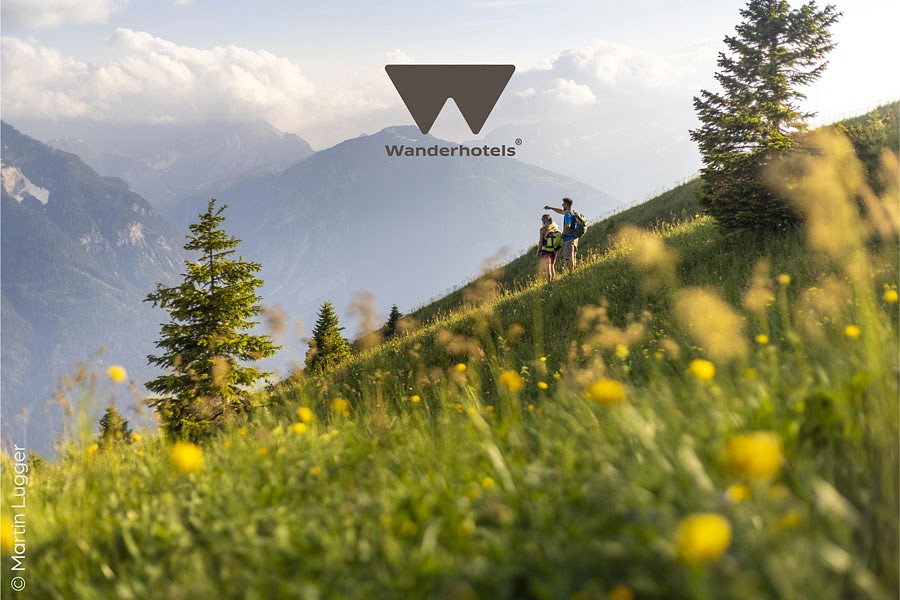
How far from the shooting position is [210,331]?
1462 cm

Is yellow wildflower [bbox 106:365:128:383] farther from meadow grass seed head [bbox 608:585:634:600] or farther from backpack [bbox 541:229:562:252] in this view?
backpack [bbox 541:229:562:252]

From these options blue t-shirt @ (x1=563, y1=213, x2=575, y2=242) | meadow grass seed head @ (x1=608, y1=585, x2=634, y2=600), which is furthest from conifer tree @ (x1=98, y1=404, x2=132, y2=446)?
blue t-shirt @ (x1=563, y1=213, x2=575, y2=242)

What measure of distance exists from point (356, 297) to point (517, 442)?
593cm

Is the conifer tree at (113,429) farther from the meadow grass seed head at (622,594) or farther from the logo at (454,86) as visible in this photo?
the logo at (454,86)

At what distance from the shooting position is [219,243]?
49.7 feet

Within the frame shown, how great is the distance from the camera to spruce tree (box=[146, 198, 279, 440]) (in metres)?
14.2

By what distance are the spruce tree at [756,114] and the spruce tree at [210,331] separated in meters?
12.1

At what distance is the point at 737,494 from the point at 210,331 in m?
15.1

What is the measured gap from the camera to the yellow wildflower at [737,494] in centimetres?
149

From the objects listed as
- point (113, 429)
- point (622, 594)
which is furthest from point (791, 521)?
point (113, 429)

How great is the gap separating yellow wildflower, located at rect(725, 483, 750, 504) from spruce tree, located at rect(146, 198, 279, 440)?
46.5 ft

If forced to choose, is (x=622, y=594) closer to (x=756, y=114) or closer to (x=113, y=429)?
(x=113, y=429)

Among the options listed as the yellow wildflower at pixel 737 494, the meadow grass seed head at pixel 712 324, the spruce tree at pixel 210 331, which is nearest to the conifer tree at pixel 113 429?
the yellow wildflower at pixel 737 494

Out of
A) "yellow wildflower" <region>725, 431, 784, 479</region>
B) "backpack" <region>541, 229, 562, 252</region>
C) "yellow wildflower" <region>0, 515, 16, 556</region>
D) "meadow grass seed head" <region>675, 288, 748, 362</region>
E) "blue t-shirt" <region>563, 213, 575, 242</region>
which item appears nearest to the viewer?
"yellow wildflower" <region>725, 431, 784, 479</region>
